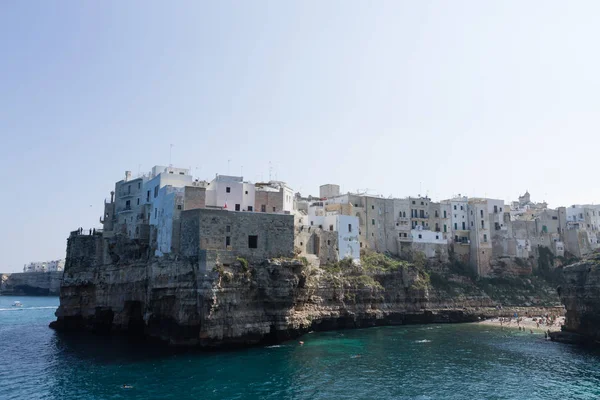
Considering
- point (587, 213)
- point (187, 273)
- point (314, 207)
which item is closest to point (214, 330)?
point (187, 273)

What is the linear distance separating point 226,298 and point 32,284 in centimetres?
13929

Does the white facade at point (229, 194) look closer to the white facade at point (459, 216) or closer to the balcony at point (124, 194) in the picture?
the balcony at point (124, 194)

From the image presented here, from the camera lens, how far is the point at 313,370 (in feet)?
111

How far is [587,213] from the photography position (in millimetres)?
84438

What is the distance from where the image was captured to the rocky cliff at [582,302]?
43.6 metres

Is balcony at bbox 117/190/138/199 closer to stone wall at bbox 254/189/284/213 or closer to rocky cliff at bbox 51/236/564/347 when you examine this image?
rocky cliff at bbox 51/236/564/347

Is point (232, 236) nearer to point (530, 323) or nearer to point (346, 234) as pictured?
point (346, 234)

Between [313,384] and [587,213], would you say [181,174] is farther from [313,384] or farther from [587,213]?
[587,213]

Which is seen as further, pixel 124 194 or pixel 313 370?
pixel 124 194

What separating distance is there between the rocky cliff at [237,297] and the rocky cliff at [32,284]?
103 m

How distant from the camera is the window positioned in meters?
44.1

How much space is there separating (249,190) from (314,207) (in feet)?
58.2

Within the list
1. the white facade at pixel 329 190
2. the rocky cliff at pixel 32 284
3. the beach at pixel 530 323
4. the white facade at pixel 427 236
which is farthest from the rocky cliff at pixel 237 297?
the rocky cliff at pixel 32 284

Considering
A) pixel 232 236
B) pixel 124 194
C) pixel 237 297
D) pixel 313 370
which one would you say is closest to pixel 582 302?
pixel 313 370
